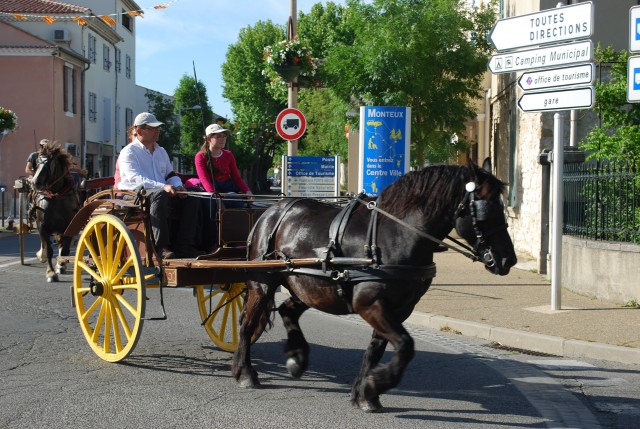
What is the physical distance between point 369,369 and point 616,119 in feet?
26.3

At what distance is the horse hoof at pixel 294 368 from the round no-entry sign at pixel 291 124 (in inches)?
337

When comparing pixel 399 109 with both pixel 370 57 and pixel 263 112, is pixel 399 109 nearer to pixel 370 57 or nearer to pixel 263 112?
pixel 370 57

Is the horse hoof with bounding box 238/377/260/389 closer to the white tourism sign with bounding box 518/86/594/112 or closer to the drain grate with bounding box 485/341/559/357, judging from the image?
the drain grate with bounding box 485/341/559/357

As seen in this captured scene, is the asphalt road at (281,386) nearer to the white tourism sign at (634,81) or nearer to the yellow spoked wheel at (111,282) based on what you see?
the yellow spoked wheel at (111,282)

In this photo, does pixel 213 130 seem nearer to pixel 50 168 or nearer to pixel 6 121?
pixel 50 168

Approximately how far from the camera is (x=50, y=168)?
45.0ft

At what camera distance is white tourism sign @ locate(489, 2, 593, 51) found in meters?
10.1

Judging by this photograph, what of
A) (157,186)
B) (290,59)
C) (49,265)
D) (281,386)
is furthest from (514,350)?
(290,59)

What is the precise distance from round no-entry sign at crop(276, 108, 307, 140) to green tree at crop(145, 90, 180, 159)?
112ft

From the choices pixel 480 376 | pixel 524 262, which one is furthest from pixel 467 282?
pixel 480 376

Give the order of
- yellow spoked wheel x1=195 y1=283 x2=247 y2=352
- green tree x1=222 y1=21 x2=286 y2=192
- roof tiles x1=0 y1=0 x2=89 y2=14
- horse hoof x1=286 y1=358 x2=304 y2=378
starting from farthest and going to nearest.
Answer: green tree x1=222 y1=21 x2=286 y2=192 < roof tiles x1=0 y1=0 x2=89 y2=14 < yellow spoked wheel x1=195 y1=283 x2=247 y2=352 < horse hoof x1=286 y1=358 x2=304 y2=378

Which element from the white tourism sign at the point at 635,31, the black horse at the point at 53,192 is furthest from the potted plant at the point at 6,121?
the white tourism sign at the point at 635,31

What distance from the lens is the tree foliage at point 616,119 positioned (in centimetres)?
1211

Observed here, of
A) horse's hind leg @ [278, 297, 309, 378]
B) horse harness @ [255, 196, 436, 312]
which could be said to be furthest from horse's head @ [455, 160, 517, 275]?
horse's hind leg @ [278, 297, 309, 378]
